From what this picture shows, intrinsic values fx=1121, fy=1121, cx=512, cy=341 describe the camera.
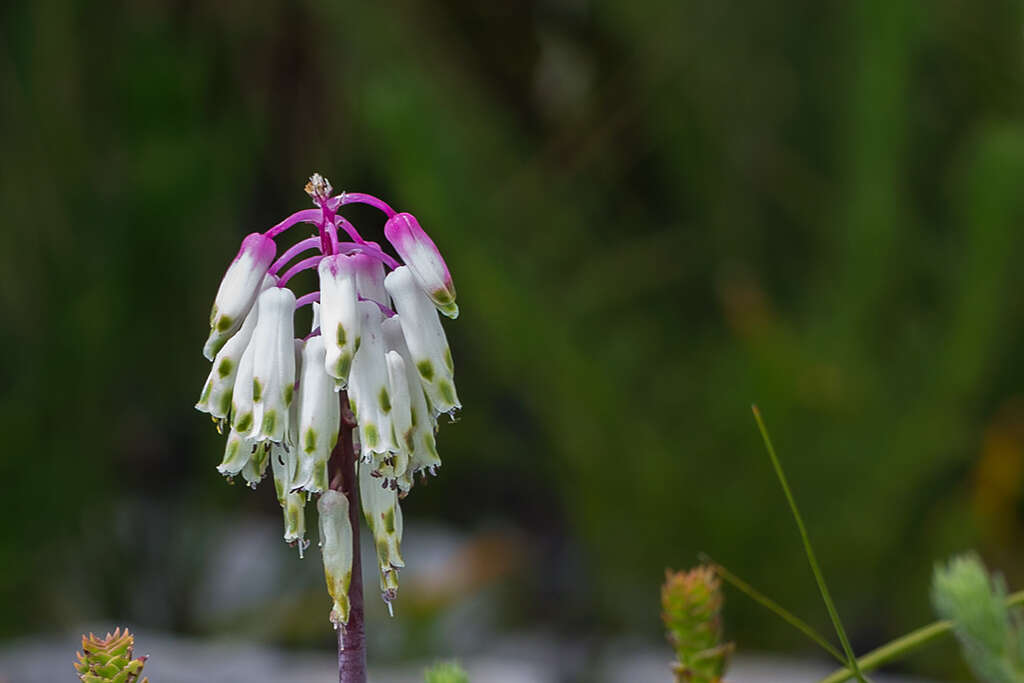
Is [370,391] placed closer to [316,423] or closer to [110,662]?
[316,423]

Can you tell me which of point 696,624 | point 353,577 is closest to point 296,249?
point 353,577

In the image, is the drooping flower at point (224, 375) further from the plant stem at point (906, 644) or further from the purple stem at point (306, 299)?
the plant stem at point (906, 644)

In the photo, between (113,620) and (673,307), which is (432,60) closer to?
(673,307)

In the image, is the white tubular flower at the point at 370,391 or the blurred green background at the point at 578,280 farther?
the blurred green background at the point at 578,280

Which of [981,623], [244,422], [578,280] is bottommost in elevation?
[981,623]

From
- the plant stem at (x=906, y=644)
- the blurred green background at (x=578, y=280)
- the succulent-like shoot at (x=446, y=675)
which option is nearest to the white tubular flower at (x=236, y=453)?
the succulent-like shoot at (x=446, y=675)
